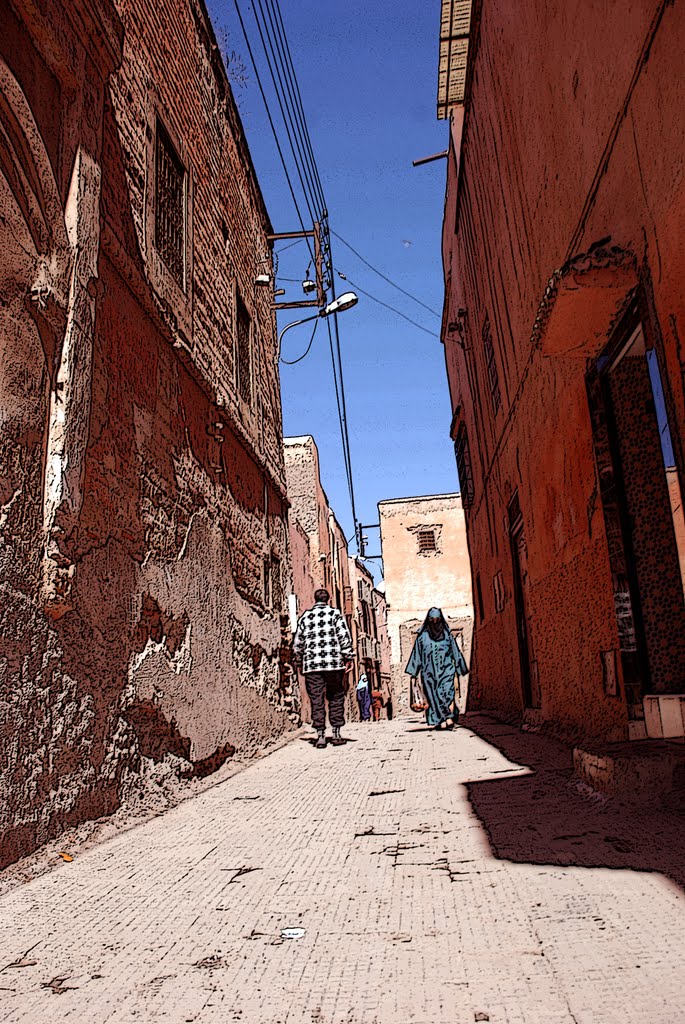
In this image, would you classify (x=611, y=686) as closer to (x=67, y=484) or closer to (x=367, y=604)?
(x=67, y=484)

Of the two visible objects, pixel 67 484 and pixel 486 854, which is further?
pixel 67 484

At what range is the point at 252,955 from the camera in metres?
1.84

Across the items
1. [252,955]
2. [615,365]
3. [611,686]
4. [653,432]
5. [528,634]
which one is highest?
[615,365]

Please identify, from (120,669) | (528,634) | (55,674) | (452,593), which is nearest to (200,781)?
(120,669)

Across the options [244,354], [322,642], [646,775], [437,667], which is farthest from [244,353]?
[646,775]

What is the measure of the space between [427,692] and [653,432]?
5405 mm

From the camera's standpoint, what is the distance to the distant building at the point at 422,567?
2462 centimetres

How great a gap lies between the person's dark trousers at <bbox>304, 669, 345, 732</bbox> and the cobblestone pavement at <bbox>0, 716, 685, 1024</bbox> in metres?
3.66

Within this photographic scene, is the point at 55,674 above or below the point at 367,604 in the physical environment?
below

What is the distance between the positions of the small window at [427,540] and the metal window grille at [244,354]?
18.1m

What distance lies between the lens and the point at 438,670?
8.88m

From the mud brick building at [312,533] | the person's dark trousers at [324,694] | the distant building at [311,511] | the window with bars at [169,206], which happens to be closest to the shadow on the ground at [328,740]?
the person's dark trousers at [324,694]

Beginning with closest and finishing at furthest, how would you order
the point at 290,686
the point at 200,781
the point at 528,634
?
the point at 200,781, the point at 528,634, the point at 290,686

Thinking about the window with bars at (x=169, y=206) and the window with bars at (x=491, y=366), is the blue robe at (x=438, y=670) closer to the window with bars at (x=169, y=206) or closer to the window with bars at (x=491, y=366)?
the window with bars at (x=491, y=366)
